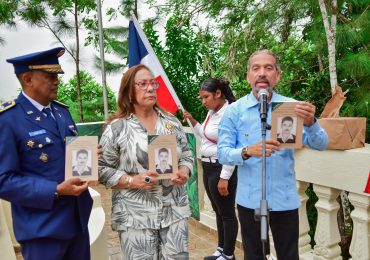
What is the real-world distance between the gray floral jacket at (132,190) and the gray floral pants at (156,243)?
44mm

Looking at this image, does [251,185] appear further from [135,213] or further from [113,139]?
[113,139]

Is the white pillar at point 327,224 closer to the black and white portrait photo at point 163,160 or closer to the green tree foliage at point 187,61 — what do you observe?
the black and white portrait photo at point 163,160

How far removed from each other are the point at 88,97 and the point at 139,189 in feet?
39.3

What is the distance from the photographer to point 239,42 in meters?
5.21

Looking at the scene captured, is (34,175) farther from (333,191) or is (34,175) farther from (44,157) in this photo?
(333,191)

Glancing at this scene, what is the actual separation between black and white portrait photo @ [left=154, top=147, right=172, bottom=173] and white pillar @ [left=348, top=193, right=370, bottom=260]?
1.35 meters

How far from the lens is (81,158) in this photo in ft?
6.29

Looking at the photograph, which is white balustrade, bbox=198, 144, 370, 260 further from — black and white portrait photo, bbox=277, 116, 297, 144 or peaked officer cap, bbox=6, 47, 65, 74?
peaked officer cap, bbox=6, 47, 65, 74

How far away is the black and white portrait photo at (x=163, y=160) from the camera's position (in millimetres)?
2031

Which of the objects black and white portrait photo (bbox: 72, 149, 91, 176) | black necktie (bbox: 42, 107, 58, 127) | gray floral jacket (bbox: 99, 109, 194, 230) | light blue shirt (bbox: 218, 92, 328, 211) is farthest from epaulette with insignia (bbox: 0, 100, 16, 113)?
light blue shirt (bbox: 218, 92, 328, 211)

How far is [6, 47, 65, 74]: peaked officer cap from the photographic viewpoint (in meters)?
1.90

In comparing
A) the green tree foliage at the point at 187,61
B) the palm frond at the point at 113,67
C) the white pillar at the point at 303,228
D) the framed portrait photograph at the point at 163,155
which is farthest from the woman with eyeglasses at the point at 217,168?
the palm frond at the point at 113,67

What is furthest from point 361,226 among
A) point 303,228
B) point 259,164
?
point 259,164

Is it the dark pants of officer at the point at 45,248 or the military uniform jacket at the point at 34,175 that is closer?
the military uniform jacket at the point at 34,175
